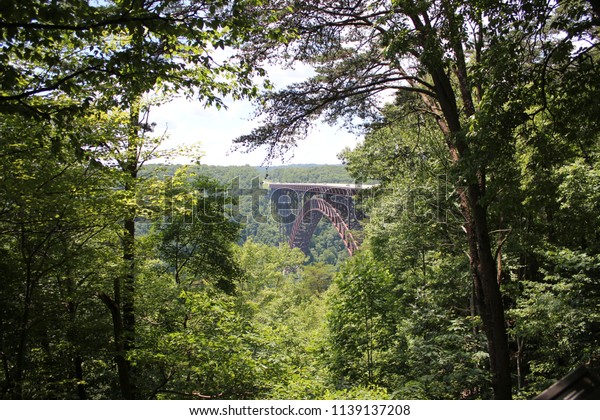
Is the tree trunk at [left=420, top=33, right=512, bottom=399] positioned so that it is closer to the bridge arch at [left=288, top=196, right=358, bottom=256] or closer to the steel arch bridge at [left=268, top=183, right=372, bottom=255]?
the steel arch bridge at [left=268, top=183, right=372, bottom=255]

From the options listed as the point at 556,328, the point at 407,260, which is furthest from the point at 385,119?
the point at 407,260

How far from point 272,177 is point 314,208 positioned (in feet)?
110

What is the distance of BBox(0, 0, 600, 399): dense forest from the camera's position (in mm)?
3805

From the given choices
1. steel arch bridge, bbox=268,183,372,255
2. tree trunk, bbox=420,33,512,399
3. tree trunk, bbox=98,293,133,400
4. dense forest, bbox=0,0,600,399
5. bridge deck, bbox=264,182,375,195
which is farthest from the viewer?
steel arch bridge, bbox=268,183,372,255

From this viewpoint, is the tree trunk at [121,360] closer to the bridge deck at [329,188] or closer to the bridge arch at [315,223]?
the bridge deck at [329,188]

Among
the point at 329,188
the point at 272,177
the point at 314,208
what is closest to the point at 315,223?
the point at 314,208

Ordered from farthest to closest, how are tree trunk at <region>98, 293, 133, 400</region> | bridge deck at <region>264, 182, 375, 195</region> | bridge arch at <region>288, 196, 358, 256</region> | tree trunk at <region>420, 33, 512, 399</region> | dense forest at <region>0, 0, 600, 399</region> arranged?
bridge arch at <region>288, 196, 358, 256</region>, bridge deck at <region>264, 182, 375, 195</region>, tree trunk at <region>98, 293, 133, 400</region>, tree trunk at <region>420, 33, 512, 399</region>, dense forest at <region>0, 0, 600, 399</region>

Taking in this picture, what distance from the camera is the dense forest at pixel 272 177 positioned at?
12.5ft

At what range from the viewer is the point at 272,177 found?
7.32 meters

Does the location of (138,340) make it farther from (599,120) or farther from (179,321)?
(599,120)

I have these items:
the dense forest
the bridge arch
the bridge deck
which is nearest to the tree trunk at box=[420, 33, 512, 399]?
the dense forest

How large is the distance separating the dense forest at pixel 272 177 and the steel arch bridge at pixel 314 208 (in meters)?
10.9

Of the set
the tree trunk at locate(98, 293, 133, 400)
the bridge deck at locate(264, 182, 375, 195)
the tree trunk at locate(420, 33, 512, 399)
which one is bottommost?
the tree trunk at locate(98, 293, 133, 400)

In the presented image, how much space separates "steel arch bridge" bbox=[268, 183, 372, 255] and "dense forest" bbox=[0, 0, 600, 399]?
10.9m
